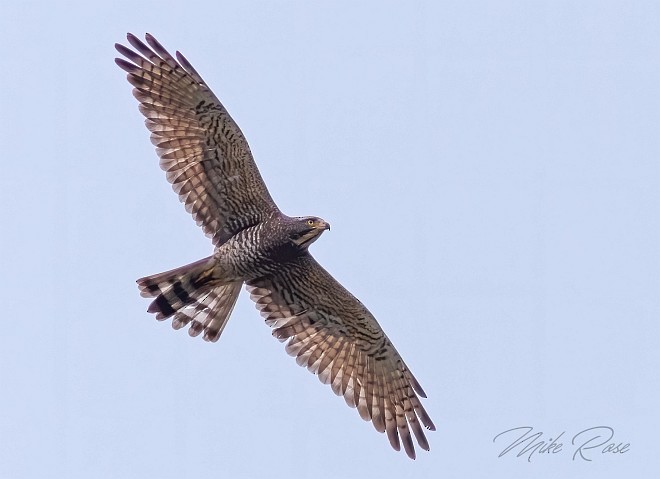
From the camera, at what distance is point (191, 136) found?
1809cm

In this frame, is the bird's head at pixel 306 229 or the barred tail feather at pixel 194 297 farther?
the barred tail feather at pixel 194 297

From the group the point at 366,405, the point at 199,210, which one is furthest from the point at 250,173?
the point at 366,405

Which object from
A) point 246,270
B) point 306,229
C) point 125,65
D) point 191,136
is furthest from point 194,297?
point 125,65

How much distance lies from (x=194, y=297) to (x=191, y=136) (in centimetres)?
193

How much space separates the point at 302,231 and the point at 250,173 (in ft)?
3.44

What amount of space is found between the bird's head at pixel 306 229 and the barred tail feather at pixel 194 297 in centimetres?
112

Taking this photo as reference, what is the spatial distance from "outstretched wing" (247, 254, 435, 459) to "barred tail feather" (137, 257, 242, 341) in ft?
1.58

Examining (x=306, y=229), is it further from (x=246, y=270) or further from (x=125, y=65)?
(x=125, y=65)

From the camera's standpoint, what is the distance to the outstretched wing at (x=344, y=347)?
1852 cm

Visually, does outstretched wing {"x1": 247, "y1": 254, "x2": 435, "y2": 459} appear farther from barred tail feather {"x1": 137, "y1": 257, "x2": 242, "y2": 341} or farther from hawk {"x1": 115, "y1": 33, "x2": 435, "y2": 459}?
barred tail feather {"x1": 137, "y1": 257, "x2": 242, "y2": 341}

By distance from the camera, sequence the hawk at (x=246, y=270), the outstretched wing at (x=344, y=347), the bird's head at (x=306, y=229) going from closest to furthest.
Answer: the bird's head at (x=306, y=229), the hawk at (x=246, y=270), the outstretched wing at (x=344, y=347)

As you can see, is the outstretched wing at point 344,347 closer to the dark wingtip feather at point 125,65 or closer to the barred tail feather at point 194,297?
the barred tail feather at point 194,297

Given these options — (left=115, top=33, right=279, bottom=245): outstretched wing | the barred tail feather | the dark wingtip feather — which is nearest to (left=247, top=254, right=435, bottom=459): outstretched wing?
the barred tail feather

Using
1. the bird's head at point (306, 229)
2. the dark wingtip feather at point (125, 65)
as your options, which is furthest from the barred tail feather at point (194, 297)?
the dark wingtip feather at point (125, 65)
